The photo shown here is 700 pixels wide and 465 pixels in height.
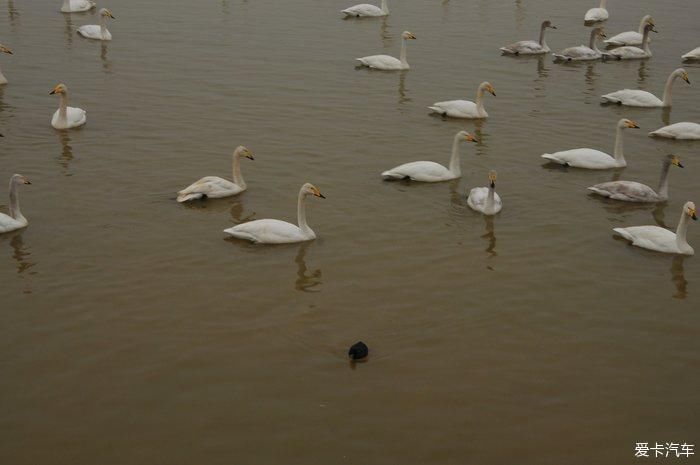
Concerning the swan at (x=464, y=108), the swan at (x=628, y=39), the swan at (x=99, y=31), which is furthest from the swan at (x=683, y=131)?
the swan at (x=99, y=31)

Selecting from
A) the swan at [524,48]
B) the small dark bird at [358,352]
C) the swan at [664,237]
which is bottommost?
the small dark bird at [358,352]

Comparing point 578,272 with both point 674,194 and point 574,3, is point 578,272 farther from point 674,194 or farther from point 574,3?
point 574,3

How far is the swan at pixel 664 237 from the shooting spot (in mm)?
13396

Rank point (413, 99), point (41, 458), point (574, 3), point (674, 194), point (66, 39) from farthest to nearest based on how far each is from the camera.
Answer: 1. point (574, 3)
2. point (66, 39)
3. point (413, 99)
4. point (674, 194)
5. point (41, 458)

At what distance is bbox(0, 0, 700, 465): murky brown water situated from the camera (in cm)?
938

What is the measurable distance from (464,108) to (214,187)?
6785 mm

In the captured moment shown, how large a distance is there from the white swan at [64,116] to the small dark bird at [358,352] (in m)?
9.92

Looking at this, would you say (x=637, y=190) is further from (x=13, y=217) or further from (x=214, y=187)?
(x=13, y=217)

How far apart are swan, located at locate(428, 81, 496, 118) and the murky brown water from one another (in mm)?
256

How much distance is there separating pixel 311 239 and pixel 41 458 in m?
5.67

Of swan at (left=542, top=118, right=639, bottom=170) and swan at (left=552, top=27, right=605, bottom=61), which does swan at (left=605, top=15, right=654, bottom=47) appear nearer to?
swan at (left=552, top=27, right=605, bottom=61)

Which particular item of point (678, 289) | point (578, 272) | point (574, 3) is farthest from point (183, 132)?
point (574, 3)

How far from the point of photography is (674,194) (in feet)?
53.1

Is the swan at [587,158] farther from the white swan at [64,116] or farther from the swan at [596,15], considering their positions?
the swan at [596,15]
